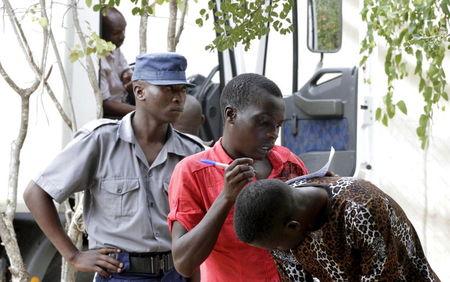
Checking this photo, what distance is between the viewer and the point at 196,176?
3273 mm

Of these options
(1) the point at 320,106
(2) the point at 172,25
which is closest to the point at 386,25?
(2) the point at 172,25

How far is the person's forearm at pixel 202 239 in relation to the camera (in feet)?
10.1

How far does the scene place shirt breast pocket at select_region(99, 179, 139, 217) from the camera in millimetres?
3924

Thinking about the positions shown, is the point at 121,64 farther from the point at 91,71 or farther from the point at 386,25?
the point at 386,25

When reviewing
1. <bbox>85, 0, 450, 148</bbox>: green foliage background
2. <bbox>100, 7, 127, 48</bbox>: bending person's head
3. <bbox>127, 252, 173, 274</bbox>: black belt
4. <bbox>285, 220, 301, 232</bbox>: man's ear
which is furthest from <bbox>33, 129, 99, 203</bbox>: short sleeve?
<bbox>100, 7, 127, 48</bbox>: bending person's head

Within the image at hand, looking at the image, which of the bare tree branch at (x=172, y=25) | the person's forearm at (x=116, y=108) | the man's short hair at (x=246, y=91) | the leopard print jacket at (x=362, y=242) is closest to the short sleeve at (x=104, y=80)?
the person's forearm at (x=116, y=108)

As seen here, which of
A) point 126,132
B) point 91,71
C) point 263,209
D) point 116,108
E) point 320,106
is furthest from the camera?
point 320,106

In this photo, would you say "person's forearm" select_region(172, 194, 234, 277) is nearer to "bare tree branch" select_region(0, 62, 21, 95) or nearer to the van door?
"bare tree branch" select_region(0, 62, 21, 95)

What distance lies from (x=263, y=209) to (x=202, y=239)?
0.37 m

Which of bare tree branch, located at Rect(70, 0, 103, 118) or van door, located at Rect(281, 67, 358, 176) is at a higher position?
bare tree branch, located at Rect(70, 0, 103, 118)

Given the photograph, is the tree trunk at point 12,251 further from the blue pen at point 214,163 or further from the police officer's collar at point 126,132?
the blue pen at point 214,163

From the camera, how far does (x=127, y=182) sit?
155 inches

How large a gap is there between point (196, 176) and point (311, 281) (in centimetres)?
50

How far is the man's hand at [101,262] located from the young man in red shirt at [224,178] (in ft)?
2.01
